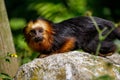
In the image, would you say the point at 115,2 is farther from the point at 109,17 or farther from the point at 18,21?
the point at 18,21

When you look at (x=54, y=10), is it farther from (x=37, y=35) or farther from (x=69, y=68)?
(x=69, y=68)

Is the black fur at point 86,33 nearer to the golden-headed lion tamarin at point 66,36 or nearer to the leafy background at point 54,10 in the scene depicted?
the golden-headed lion tamarin at point 66,36

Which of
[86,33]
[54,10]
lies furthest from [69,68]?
[54,10]

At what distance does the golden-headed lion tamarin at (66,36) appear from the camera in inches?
316

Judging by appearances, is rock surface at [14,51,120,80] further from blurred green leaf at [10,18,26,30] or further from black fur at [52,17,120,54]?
blurred green leaf at [10,18,26,30]

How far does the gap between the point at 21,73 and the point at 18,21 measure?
5293 millimetres

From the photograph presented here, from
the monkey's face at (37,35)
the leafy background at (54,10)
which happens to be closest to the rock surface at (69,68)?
the monkey's face at (37,35)

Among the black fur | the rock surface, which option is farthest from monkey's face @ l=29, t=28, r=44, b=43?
the rock surface

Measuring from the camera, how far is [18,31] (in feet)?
37.3

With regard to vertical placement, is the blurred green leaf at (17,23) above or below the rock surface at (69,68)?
below

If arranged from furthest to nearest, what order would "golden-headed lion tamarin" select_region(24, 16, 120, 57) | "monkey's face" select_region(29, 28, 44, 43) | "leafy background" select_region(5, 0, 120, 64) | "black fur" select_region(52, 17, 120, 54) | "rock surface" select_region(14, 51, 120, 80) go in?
"leafy background" select_region(5, 0, 120, 64) → "black fur" select_region(52, 17, 120, 54) → "golden-headed lion tamarin" select_region(24, 16, 120, 57) → "monkey's face" select_region(29, 28, 44, 43) → "rock surface" select_region(14, 51, 120, 80)

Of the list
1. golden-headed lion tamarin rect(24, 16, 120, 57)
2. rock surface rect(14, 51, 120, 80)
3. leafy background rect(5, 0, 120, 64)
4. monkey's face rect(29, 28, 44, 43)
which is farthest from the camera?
leafy background rect(5, 0, 120, 64)

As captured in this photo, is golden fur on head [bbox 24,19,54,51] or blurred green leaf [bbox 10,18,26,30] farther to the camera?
blurred green leaf [bbox 10,18,26,30]

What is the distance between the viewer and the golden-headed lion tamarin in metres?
8.02
